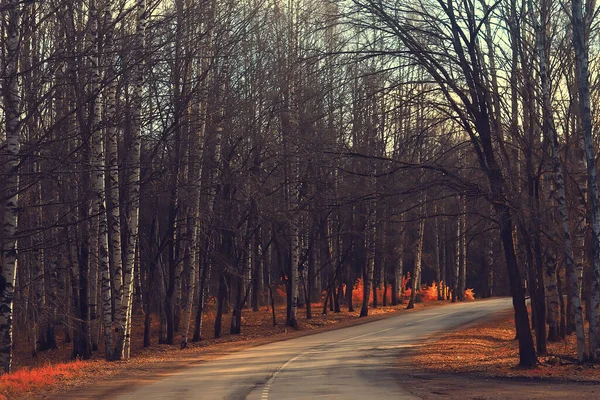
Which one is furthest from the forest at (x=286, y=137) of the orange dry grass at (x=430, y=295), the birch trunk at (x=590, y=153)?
the orange dry grass at (x=430, y=295)

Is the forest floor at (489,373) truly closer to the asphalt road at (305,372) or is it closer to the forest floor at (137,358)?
the asphalt road at (305,372)

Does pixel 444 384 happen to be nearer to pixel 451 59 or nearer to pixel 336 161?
pixel 336 161

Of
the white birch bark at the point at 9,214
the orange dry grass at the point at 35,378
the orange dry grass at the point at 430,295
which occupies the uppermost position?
the white birch bark at the point at 9,214

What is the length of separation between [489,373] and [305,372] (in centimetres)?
426

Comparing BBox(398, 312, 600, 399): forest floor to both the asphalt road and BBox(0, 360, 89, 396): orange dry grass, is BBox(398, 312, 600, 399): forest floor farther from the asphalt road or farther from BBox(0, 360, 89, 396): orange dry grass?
BBox(0, 360, 89, 396): orange dry grass

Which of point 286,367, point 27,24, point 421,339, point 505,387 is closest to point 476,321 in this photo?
point 421,339

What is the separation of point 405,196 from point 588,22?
7.46 metres

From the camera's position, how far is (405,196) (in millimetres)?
16969

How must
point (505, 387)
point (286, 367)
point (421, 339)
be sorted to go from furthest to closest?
1. point (421, 339)
2. point (286, 367)
3. point (505, 387)

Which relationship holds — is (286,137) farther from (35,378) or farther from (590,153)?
(35,378)

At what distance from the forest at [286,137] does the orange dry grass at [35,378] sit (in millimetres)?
884

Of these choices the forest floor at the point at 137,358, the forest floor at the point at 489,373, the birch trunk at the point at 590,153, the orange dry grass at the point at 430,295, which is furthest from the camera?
the orange dry grass at the point at 430,295

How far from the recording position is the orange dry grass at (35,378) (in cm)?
1355

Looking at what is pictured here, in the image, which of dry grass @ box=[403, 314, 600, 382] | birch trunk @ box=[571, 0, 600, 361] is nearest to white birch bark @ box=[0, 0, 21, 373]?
dry grass @ box=[403, 314, 600, 382]
